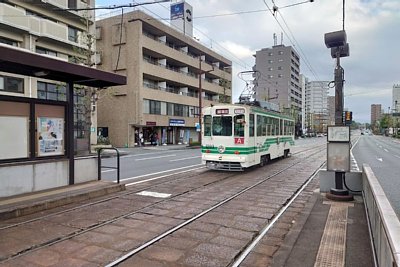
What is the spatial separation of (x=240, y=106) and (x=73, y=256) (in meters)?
10.9

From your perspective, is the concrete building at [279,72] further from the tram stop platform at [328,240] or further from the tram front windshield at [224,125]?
the tram stop platform at [328,240]

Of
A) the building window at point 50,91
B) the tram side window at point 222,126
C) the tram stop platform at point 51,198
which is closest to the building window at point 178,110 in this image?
the building window at point 50,91

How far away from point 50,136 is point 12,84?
2308cm

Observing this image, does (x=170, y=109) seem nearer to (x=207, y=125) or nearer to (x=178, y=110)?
(x=178, y=110)

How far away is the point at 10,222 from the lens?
6.77 metres

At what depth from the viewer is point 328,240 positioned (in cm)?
595

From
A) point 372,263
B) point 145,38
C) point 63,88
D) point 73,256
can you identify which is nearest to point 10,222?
point 73,256

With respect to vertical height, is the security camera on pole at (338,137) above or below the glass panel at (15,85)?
below

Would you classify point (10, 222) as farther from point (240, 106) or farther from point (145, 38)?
point (145, 38)

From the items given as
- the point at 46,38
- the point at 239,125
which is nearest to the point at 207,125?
the point at 239,125

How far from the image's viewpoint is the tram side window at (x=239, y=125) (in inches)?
590

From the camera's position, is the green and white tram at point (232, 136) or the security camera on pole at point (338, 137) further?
the green and white tram at point (232, 136)

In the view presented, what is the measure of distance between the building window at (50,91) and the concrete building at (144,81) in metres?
6.76

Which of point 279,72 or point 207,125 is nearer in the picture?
point 207,125
